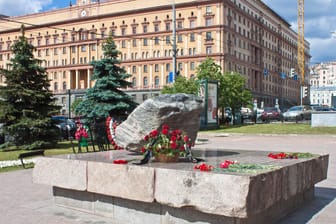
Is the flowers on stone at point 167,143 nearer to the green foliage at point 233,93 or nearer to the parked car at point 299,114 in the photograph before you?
Result: the green foliage at point 233,93

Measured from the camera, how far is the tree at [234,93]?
38.0 metres

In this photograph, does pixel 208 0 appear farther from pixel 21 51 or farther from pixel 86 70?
pixel 21 51

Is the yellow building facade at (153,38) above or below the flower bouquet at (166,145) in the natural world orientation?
above

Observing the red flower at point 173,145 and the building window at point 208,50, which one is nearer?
the red flower at point 173,145

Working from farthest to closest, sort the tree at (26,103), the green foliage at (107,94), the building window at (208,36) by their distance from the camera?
1. the building window at (208,36)
2. the green foliage at (107,94)
3. the tree at (26,103)

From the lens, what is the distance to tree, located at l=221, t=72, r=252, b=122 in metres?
38.0

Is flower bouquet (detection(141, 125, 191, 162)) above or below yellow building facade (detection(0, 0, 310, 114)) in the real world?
below

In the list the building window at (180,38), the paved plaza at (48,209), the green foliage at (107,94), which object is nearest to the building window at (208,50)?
the building window at (180,38)

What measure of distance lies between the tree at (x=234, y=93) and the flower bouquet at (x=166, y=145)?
1257 inches

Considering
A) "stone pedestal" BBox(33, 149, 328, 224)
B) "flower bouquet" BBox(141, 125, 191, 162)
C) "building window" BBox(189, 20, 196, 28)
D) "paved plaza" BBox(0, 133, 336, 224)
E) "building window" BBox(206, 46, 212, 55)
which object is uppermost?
"building window" BBox(189, 20, 196, 28)

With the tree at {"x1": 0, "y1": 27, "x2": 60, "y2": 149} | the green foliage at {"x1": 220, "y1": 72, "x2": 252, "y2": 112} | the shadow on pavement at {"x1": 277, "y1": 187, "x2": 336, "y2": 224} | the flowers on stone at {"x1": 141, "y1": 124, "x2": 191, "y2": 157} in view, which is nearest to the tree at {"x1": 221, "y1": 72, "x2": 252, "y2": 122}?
the green foliage at {"x1": 220, "y1": 72, "x2": 252, "y2": 112}

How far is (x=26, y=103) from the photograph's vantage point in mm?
19281

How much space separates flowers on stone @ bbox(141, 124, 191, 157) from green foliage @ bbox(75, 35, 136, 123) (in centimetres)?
1445

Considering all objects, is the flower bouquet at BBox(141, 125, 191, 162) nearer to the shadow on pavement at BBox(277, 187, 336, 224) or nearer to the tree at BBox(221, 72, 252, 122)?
the shadow on pavement at BBox(277, 187, 336, 224)
